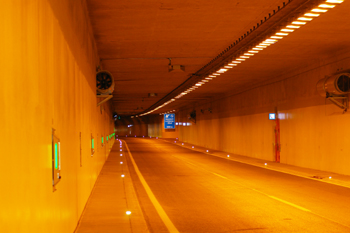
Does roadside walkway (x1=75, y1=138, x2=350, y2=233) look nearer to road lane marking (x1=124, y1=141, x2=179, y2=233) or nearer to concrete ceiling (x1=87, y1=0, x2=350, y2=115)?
road lane marking (x1=124, y1=141, x2=179, y2=233)

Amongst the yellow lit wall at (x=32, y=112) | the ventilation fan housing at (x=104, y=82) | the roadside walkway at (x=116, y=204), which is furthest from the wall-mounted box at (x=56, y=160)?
the ventilation fan housing at (x=104, y=82)

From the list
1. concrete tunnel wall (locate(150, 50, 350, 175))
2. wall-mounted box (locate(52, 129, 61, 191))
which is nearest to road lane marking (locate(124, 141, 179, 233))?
wall-mounted box (locate(52, 129, 61, 191))

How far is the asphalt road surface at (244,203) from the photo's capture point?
8945 millimetres

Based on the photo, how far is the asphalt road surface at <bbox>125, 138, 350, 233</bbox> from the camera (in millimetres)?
8945

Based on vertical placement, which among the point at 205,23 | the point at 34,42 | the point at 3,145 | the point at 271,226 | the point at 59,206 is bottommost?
the point at 271,226

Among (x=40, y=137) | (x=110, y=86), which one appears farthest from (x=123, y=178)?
(x=40, y=137)

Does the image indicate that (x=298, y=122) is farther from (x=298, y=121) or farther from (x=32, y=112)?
(x=32, y=112)

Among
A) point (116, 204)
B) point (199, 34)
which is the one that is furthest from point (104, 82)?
point (116, 204)

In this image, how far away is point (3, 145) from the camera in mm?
2920

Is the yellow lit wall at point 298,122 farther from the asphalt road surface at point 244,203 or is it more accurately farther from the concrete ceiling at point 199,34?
the asphalt road surface at point 244,203

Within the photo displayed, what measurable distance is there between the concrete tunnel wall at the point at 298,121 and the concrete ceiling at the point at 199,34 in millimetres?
841

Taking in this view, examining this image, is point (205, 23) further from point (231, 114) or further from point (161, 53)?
point (231, 114)

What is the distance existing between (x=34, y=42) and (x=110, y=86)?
12.7 metres

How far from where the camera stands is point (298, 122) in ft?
74.0
